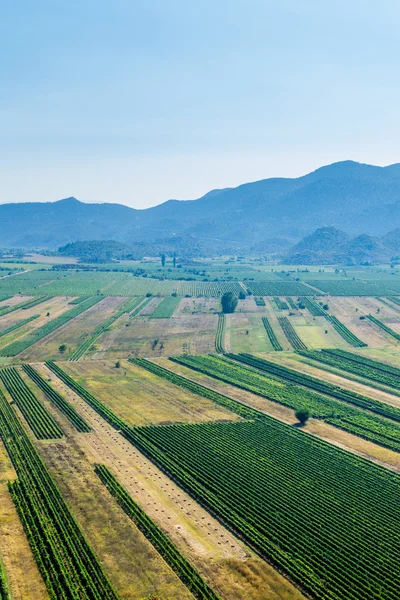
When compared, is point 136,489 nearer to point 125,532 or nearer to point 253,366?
point 125,532

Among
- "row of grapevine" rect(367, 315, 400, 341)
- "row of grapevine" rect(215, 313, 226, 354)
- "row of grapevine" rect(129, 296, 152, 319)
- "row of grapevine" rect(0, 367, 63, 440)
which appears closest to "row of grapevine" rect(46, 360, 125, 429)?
"row of grapevine" rect(0, 367, 63, 440)

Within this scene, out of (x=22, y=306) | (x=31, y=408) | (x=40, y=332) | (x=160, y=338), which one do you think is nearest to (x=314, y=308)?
(x=160, y=338)

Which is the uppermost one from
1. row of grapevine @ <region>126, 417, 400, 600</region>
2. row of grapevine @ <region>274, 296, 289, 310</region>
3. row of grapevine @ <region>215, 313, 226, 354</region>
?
row of grapevine @ <region>274, 296, 289, 310</region>

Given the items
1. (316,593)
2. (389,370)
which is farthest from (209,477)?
(389,370)

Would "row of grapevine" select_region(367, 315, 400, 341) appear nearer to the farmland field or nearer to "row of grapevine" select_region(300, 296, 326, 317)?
the farmland field

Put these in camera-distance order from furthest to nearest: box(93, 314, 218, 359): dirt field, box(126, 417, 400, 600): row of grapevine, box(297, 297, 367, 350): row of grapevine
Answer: box(297, 297, 367, 350): row of grapevine, box(93, 314, 218, 359): dirt field, box(126, 417, 400, 600): row of grapevine

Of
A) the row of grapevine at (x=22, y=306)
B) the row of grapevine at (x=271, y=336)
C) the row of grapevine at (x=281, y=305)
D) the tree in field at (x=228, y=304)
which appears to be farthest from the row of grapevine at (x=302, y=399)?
the row of grapevine at (x=22, y=306)

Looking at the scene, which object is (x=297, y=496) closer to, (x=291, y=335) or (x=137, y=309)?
(x=291, y=335)
